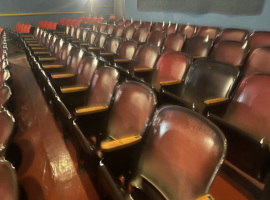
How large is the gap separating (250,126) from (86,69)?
0.82 m

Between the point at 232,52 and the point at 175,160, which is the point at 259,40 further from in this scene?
the point at 175,160

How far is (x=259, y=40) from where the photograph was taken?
1.34 metres

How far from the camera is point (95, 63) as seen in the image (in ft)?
3.38

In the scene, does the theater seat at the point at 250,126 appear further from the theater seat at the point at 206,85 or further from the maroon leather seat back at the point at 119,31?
the maroon leather seat back at the point at 119,31

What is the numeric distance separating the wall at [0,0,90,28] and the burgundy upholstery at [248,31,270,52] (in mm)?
5049

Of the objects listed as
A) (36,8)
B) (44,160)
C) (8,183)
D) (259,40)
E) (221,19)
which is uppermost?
(36,8)

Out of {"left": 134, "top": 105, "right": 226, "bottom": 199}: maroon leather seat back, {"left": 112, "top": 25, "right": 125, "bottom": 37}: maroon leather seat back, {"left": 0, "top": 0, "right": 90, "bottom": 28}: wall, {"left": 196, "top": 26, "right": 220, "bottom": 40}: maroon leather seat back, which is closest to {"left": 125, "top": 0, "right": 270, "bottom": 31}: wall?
{"left": 196, "top": 26, "right": 220, "bottom": 40}: maroon leather seat back

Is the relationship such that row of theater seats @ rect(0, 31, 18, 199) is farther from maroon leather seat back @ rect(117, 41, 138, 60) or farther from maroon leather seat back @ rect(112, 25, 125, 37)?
maroon leather seat back @ rect(112, 25, 125, 37)

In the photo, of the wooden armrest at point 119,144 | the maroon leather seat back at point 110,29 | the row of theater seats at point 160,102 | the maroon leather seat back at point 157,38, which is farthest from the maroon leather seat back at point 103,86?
the maroon leather seat back at point 110,29

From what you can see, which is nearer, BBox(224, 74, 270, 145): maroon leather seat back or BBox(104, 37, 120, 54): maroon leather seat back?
BBox(224, 74, 270, 145): maroon leather seat back

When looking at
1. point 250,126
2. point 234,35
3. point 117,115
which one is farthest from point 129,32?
point 250,126

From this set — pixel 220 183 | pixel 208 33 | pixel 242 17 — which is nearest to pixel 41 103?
pixel 220 183

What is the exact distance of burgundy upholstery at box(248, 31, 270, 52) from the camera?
130cm

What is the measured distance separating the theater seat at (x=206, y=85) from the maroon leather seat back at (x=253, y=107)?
0.17ft
